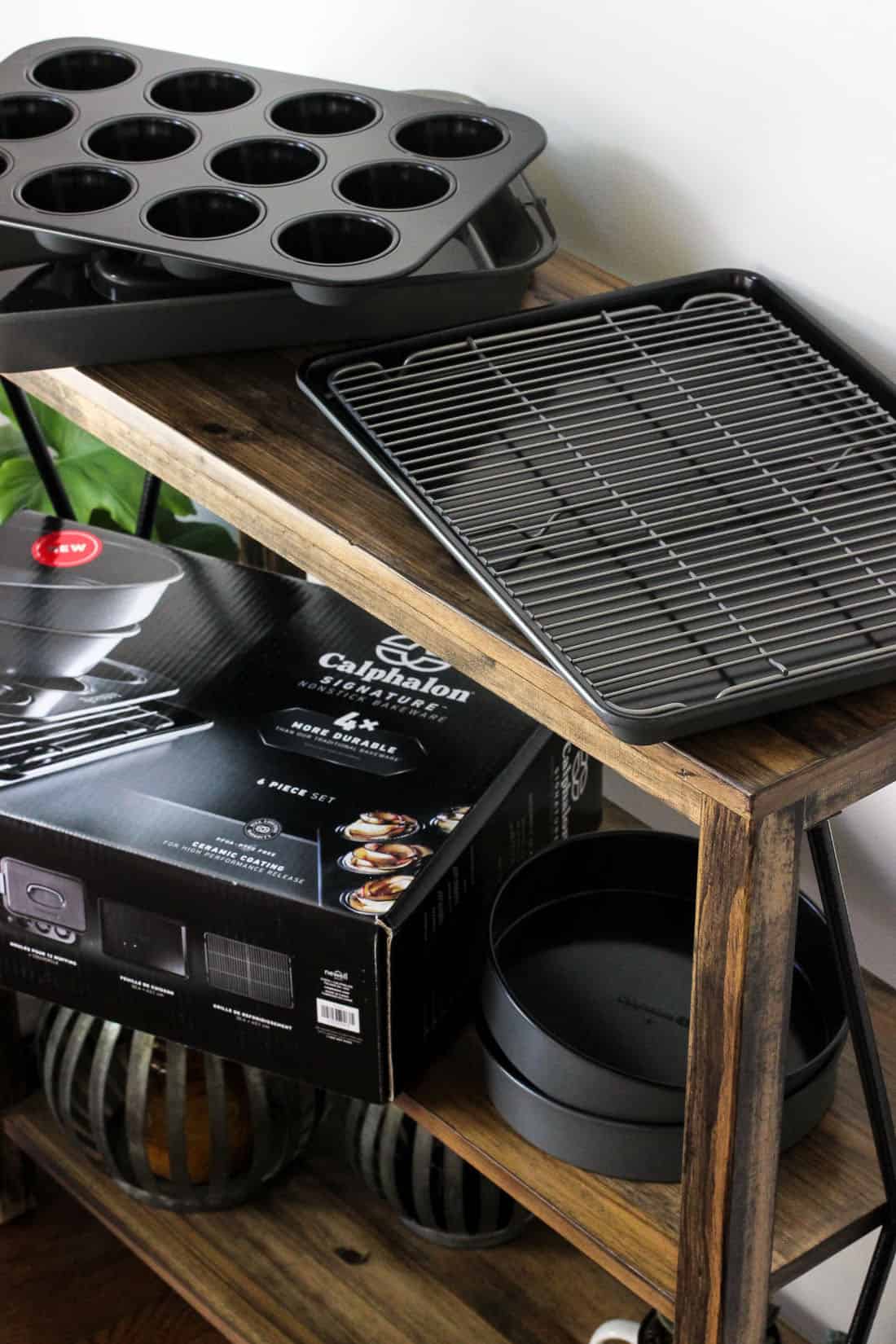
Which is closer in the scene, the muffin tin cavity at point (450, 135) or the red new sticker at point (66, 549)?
the muffin tin cavity at point (450, 135)

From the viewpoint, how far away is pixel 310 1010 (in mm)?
1036

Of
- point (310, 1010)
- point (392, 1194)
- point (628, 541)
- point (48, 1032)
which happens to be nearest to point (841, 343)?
point (628, 541)

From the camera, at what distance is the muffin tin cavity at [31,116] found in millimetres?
1104

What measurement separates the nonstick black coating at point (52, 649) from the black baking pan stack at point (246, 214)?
269mm

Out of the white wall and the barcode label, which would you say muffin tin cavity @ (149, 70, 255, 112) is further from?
Answer: the barcode label

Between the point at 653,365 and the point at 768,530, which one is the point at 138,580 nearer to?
the point at 653,365

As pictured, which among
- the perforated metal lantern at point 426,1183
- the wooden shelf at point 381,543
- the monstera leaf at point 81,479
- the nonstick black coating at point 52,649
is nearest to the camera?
the wooden shelf at point 381,543

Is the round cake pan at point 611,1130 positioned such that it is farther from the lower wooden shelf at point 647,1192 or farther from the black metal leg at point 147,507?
the black metal leg at point 147,507

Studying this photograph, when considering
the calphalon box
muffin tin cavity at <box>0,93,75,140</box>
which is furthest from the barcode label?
muffin tin cavity at <box>0,93,75,140</box>

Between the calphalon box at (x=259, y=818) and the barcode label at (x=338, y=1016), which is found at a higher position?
the calphalon box at (x=259, y=818)

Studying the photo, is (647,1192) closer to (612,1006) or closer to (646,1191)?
(646,1191)

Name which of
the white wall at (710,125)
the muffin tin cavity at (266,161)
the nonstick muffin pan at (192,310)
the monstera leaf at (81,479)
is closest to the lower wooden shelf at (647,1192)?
the white wall at (710,125)

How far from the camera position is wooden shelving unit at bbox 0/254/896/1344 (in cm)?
72

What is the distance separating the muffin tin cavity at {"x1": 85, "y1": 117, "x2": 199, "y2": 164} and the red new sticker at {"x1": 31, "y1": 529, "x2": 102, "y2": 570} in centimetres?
33
